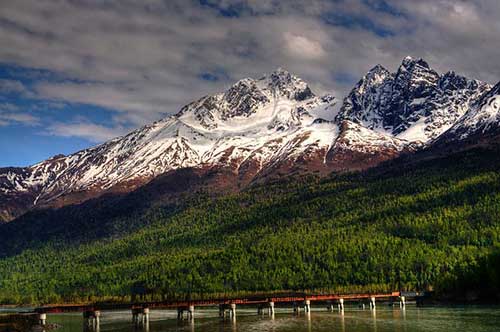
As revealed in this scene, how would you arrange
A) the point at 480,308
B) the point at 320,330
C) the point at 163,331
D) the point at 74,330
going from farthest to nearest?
1. the point at 480,308
2. the point at 74,330
3. the point at 163,331
4. the point at 320,330

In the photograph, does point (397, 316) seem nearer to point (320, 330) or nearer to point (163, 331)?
point (320, 330)

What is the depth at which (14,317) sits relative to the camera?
191 m

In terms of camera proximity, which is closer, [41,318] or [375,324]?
[375,324]

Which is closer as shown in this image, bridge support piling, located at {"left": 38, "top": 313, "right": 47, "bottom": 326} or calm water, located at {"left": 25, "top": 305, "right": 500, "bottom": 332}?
calm water, located at {"left": 25, "top": 305, "right": 500, "bottom": 332}

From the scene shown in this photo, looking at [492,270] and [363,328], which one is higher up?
[492,270]

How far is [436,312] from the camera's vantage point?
199m

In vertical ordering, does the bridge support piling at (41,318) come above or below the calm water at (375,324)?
above

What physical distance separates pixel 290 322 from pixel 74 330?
2406 inches

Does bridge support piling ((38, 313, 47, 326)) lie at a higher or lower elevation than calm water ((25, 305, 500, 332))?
higher

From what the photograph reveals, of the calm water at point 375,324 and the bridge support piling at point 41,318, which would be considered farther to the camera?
the bridge support piling at point 41,318

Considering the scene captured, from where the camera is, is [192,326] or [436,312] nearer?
[192,326]

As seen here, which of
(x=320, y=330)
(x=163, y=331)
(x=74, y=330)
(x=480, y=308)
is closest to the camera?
(x=320, y=330)

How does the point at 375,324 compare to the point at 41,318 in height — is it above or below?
below

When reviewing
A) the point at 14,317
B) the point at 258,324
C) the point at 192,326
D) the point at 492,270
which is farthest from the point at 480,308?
the point at 14,317
